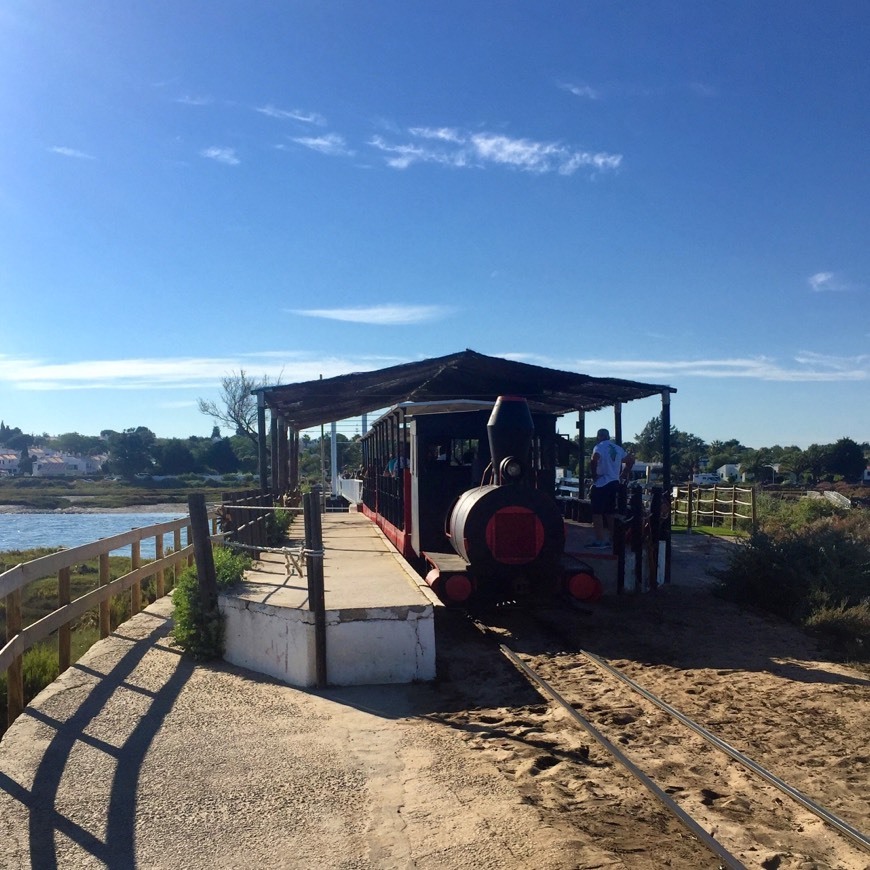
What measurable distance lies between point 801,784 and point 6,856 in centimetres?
411

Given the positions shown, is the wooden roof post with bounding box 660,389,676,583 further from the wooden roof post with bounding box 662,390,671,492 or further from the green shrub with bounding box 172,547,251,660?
the green shrub with bounding box 172,547,251,660

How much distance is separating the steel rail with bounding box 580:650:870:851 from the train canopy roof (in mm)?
5550

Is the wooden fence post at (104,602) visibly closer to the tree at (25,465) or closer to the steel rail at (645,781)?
the steel rail at (645,781)

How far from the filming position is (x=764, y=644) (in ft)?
28.9

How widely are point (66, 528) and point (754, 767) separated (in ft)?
121

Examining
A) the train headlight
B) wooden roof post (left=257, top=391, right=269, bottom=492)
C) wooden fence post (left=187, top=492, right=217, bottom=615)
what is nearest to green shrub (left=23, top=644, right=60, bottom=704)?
wooden fence post (left=187, top=492, right=217, bottom=615)

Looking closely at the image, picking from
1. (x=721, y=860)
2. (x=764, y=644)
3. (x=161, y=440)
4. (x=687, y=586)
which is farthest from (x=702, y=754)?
(x=161, y=440)

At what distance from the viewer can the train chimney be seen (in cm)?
919

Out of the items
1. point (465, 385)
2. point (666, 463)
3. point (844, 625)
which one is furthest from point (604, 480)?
point (465, 385)

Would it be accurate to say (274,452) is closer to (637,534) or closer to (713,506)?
(637,534)

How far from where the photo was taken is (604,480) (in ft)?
38.6

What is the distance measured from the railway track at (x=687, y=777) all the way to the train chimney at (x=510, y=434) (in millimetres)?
2298

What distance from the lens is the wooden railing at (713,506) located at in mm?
23625

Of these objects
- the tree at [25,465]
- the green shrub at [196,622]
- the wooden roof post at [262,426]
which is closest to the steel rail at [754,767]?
the green shrub at [196,622]
